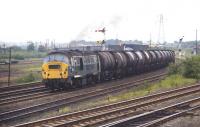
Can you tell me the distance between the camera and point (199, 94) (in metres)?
25.8

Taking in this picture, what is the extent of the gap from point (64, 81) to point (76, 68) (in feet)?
5.76

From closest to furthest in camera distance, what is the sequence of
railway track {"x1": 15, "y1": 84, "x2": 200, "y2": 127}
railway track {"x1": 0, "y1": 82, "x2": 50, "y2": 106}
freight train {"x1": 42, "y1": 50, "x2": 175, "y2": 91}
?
railway track {"x1": 15, "y1": 84, "x2": 200, "y2": 127} < railway track {"x1": 0, "y1": 82, "x2": 50, "y2": 106} < freight train {"x1": 42, "y1": 50, "x2": 175, "y2": 91}

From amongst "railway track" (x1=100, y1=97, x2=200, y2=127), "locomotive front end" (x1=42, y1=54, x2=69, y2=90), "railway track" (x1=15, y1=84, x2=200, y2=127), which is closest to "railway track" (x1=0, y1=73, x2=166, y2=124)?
"railway track" (x1=15, y1=84, x2=200, y2=127)

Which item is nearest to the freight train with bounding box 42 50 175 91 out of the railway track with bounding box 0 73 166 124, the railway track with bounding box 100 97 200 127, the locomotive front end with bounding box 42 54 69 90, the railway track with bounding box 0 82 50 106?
the locomotive front end with bounding box 42 54 69 90

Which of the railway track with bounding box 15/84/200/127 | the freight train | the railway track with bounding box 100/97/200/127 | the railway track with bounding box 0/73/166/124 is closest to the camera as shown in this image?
the railway track with bounding box 100/97/200/127

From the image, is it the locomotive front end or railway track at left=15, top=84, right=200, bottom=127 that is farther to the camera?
the locomotive front end

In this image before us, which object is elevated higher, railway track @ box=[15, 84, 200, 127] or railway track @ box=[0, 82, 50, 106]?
railway track @ box=[15, 84, 200, 127]

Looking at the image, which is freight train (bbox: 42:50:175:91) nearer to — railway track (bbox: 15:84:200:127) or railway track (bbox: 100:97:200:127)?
railway track (bbox: 15:84:200:127)

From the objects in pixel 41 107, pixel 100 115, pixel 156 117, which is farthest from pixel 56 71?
pixel 156 117

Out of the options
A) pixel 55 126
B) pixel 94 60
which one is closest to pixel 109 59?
pixel 94 60

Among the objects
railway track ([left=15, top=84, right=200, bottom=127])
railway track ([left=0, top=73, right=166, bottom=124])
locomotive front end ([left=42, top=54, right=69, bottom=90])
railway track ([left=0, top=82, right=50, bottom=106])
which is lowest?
railway track ([left=0, top=82, right=50, bottom=106])

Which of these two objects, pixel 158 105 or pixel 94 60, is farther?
pixel 94 60

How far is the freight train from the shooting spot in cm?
2992

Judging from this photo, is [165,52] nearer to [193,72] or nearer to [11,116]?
[193,72]
